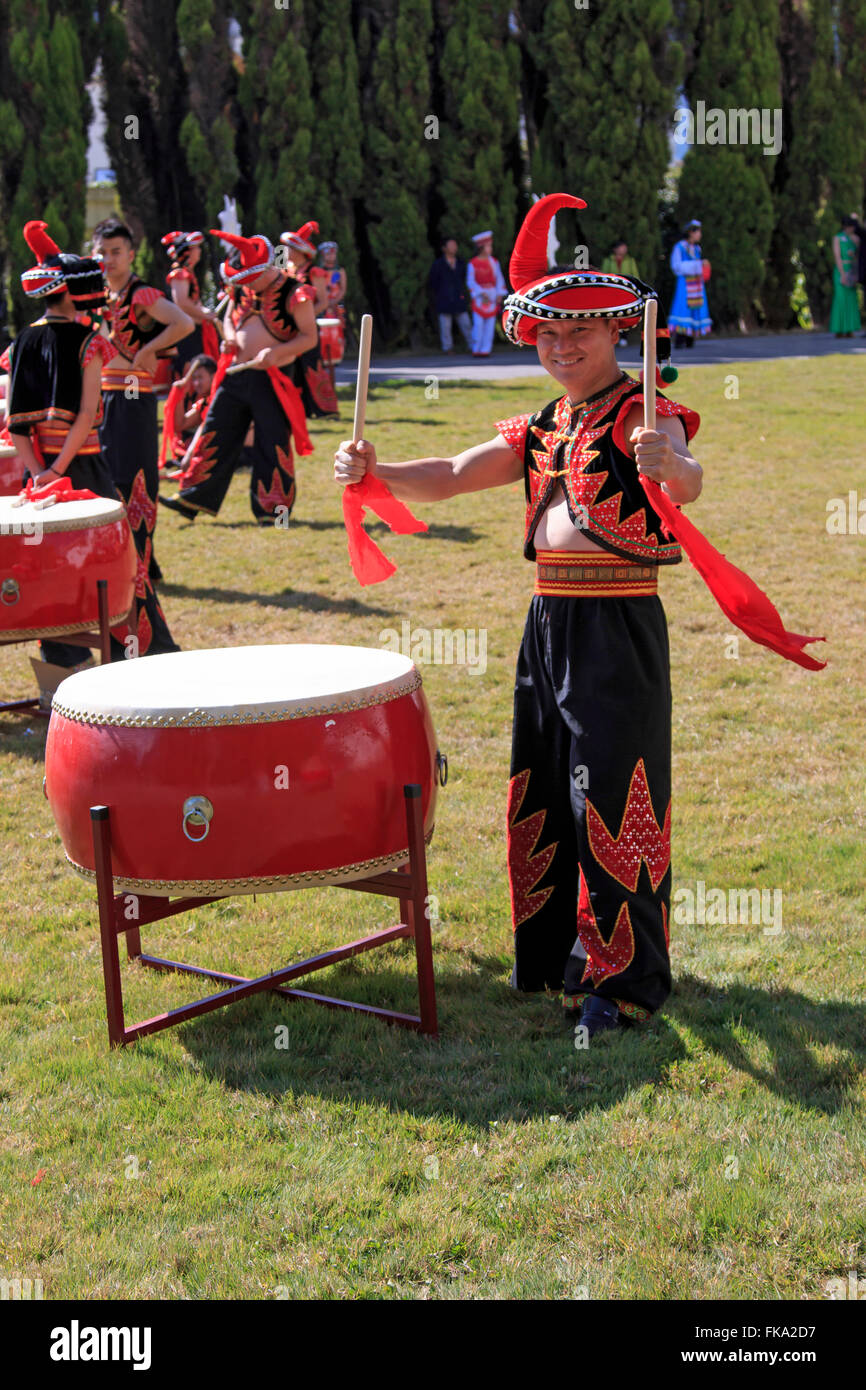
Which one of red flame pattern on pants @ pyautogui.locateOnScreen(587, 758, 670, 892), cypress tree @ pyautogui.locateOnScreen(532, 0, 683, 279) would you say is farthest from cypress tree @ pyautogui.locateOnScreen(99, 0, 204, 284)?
red flame pattern on pants @ pyautogui.locateOnScreen(587, 758, 670, 892)

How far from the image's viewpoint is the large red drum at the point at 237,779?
3.63 m

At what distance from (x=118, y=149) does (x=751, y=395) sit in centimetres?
1133

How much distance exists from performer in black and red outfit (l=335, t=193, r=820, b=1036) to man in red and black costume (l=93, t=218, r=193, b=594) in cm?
414

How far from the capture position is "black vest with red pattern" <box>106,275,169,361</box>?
786cm

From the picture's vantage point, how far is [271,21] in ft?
75.2

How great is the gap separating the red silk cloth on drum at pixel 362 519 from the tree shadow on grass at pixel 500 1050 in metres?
Answer: 1.11

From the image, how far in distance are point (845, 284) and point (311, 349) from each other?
46.1 ft

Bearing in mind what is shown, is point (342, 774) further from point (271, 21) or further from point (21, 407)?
point (271, 21)

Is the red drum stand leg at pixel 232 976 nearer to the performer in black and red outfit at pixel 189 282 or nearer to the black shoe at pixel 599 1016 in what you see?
the black shoe at pixel 599 1016

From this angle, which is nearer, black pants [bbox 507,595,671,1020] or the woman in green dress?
black pants [bbox 507,595,671,1020]

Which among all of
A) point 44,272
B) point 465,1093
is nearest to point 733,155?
point 44,272

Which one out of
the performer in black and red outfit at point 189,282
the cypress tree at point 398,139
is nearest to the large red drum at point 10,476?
the performer in black and red outfit at point 189,282

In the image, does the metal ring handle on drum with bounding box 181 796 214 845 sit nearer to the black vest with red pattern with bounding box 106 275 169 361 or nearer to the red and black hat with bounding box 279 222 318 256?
the black vest with red pattern with bounding box 106 275 169 361
